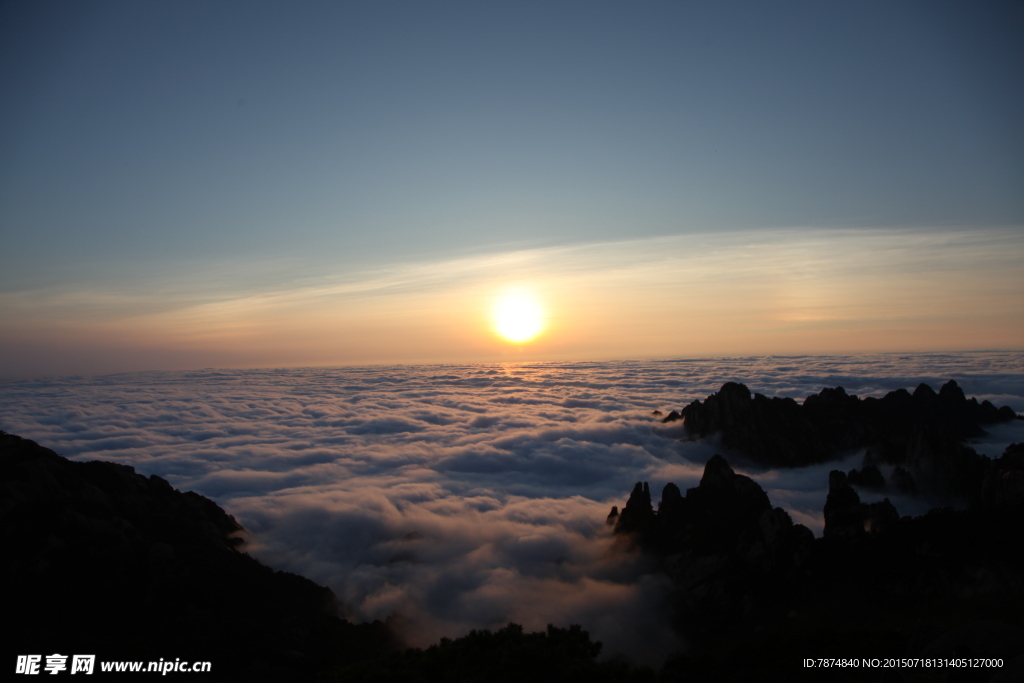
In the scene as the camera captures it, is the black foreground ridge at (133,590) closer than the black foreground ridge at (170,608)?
No

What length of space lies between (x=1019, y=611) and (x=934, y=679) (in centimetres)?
1158

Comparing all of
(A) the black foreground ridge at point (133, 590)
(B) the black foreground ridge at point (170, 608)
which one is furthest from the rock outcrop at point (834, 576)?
(A) the black foreground ridge at point (133, 590)

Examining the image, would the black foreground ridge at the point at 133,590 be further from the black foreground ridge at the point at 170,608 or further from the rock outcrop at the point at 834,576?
the rock outcrop at the point at 834,576

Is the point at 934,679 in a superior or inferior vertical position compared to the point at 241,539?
superior

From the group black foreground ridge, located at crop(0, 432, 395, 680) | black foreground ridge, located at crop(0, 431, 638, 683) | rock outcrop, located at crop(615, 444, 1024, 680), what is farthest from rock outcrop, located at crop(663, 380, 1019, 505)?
black foreground ridge, located at crop(0, 432, 395, 680)

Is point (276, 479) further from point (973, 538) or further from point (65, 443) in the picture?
point (973, 538)

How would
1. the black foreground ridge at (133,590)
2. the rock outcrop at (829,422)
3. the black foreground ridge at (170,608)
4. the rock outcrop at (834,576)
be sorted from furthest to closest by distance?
the rock outcrop at (829,422), the black foreground ridge at (133,590), the black foreground ridge at (170,608), the rock outcrop at (834,576)

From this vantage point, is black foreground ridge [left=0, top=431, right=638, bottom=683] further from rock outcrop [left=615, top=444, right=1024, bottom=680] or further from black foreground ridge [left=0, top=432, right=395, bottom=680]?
rock outcrop [left=615, top=444, right=1024, bottom=680]

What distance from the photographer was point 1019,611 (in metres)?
25.7

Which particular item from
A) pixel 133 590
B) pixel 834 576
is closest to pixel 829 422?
pixel 834 576

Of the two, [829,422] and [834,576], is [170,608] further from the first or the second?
[829,422]

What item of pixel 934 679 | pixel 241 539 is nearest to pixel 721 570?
pixel 934 679

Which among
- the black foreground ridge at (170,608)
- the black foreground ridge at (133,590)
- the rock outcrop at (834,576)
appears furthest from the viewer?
the black foreground ridge at (133,590)

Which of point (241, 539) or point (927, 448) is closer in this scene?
point (241, 539)
